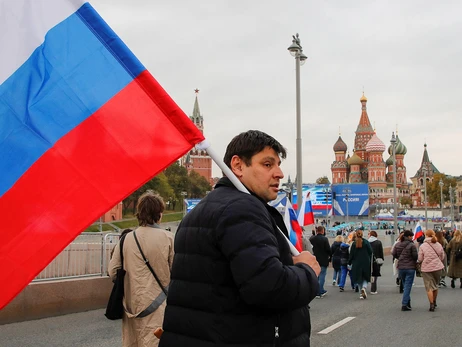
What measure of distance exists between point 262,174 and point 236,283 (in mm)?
646

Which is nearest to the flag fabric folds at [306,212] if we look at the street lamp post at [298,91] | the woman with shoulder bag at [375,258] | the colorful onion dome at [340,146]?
the street lamp post at [298,91]

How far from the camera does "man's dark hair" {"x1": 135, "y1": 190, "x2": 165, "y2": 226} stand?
19.0 feet

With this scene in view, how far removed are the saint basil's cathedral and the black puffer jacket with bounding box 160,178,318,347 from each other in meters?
154

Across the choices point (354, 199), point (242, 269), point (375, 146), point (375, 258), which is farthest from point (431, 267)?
point (375, 146)

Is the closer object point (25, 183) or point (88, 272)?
point (25, 183)

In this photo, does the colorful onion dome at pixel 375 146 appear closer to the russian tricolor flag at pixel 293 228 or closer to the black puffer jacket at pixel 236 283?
the russian tricolor flag at pixel 293 228

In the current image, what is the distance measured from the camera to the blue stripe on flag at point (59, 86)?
10.7 ft

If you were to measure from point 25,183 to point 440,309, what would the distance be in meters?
11.9

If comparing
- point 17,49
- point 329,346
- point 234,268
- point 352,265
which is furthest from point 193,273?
point 352,265

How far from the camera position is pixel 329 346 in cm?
912

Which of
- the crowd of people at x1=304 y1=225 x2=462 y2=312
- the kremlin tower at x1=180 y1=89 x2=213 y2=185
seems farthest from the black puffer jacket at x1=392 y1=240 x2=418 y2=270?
the kremlin tower at x1=180 y1=89 x2=213 y2=185

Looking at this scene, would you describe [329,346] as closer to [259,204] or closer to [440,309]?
[440,309]

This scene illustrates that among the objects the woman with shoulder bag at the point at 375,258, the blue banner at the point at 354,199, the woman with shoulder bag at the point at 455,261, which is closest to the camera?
the woman with shoulder bag at the point at 375,258

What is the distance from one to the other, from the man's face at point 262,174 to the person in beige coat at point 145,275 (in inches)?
101
